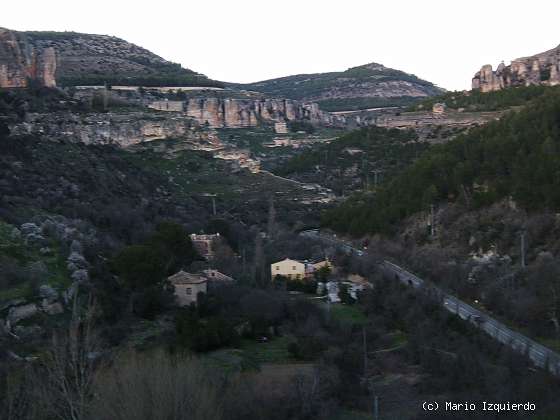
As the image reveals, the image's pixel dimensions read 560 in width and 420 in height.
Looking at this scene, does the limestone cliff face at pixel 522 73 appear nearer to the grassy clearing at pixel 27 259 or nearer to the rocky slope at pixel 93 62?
the rocky slope at pixel 93 62

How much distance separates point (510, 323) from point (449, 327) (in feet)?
5.29

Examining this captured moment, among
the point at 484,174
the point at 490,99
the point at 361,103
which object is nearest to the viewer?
the point at 484,174

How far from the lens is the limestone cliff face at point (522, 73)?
5872 cm

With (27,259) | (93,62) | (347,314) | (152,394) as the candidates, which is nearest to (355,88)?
(93,62)

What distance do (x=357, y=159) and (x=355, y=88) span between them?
182 feet

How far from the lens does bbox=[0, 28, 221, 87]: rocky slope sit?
48531mm

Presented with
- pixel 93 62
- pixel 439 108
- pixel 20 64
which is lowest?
pixel 439 108

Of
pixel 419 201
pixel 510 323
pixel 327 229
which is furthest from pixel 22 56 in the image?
pixel 510 323

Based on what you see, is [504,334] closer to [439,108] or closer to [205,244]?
[205,244]

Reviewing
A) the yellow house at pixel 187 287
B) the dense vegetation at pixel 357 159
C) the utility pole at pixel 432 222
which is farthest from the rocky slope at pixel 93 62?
the utility pole at pixel 432 222

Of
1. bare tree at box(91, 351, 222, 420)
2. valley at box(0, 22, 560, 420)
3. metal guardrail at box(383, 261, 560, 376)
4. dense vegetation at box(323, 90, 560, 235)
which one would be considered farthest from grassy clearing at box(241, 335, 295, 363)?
dense vegetation at box(323, 90, 560, 235)

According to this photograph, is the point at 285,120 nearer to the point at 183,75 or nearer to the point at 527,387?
the point at 183,75

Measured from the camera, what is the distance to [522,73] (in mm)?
60500

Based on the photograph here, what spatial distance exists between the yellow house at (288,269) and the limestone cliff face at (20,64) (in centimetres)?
1854
